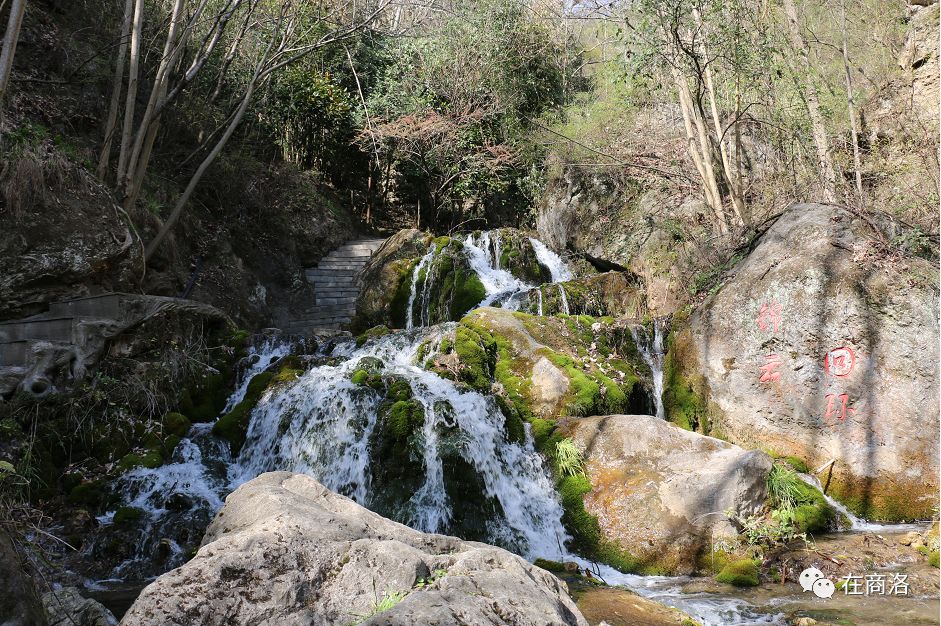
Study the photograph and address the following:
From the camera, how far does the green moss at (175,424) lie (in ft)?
24.4

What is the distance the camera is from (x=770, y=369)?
7.29m

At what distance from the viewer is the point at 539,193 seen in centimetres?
1669

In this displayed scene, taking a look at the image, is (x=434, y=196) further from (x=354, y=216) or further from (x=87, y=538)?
(x=87, y=538)

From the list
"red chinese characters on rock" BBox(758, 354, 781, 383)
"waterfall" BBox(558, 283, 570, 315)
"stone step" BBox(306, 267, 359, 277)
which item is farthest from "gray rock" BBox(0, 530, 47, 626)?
"stone step" BBox(306, 267, 359, 277)

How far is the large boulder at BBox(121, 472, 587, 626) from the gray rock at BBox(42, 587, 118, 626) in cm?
149

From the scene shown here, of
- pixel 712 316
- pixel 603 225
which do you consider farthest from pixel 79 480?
pixel 603 225

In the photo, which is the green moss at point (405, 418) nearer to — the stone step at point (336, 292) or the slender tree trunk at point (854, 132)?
the slender tree trunk at point (854, 132)

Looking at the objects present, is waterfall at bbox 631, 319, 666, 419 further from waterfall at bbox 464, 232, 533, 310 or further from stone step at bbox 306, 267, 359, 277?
stone step at bbox 306, 267, 359, 277

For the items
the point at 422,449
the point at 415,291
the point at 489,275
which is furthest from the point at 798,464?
the point at 415,291

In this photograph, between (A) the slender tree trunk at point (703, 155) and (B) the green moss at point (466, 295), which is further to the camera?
(B) the green moss at point (466, 295)

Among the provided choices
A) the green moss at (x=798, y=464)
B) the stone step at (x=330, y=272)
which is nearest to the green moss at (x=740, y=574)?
the green moss at (x=798, y=464)

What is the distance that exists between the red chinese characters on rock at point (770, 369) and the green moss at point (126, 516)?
7149 mm

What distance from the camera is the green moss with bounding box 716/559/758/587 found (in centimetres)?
521

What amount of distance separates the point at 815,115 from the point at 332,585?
11123mm
